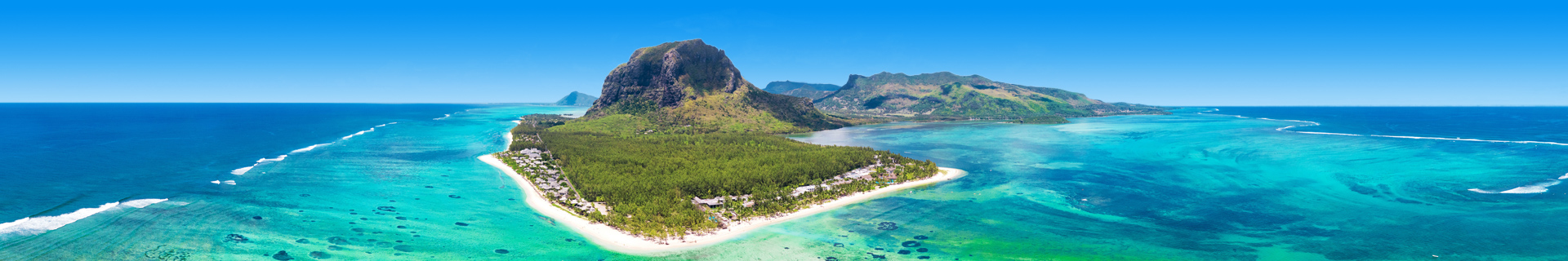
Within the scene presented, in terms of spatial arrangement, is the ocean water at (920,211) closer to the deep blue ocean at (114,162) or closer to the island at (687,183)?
the deep blue ocean at (114,162)

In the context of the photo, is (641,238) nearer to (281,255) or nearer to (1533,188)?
(281,255)

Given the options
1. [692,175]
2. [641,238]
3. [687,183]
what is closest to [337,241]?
[641,238]

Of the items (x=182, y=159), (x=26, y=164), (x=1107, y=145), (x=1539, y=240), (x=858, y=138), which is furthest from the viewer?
(x=858, y=138)

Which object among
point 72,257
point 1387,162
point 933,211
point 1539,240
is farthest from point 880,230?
A: point 1387,162

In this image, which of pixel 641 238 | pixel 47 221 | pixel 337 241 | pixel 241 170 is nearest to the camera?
pixel 337 241

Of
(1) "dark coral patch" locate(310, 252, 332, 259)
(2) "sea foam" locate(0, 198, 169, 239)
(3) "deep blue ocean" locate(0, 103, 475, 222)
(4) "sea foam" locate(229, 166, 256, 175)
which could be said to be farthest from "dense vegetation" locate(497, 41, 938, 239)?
(3) "deep blue ocean" locate(0, 103, 475, 222)

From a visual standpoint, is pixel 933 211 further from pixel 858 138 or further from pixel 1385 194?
pixel 858 138
